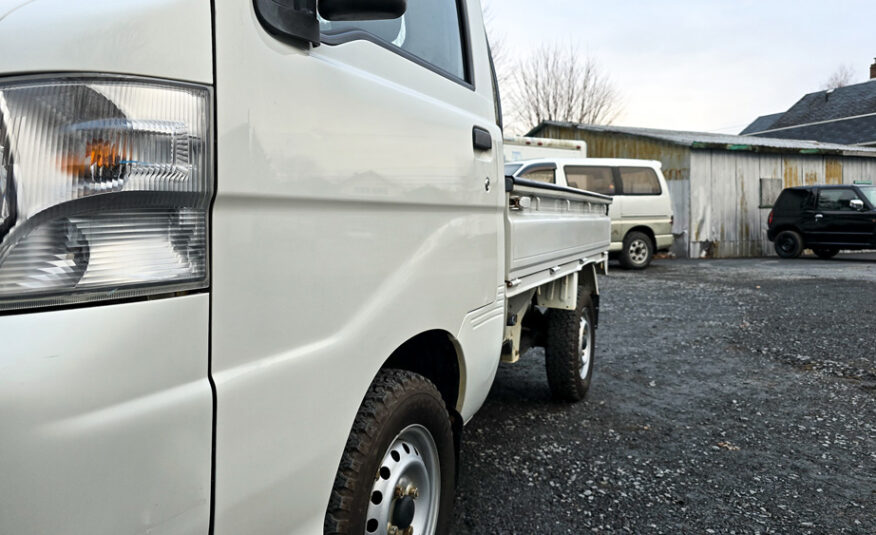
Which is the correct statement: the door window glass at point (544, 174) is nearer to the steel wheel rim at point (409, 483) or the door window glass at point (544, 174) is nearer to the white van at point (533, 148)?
the white van at point (533, 148)

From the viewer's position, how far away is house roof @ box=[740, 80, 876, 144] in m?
26.8

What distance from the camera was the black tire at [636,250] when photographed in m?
12.9

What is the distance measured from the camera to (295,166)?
50.1 inches

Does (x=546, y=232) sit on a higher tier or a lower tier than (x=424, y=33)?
lower

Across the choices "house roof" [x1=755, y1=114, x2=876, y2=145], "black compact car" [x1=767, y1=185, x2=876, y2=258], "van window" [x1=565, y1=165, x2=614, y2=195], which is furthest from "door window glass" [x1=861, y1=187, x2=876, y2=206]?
"house roof" [x1=755, y1=114, x2=876, y2=145]

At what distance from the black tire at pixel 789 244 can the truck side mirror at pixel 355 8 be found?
54.2 feet

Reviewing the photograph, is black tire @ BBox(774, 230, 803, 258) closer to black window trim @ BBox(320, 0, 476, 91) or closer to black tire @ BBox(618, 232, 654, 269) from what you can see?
A: black tire @ BBox(618, 232, 654, 269)

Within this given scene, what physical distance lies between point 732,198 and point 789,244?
2.39 metres

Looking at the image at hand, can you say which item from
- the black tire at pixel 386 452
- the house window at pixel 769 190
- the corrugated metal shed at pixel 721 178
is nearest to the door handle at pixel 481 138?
the black tire at pixel 386 452

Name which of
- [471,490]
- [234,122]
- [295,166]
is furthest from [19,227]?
[471,490]

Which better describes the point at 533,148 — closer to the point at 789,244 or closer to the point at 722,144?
the point at 722,144

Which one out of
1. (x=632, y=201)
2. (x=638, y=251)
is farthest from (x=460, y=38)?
(x=638, y=251)

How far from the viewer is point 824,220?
14883 mm

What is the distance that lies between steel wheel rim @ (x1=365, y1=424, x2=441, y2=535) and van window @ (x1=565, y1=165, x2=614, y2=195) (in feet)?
35.4
